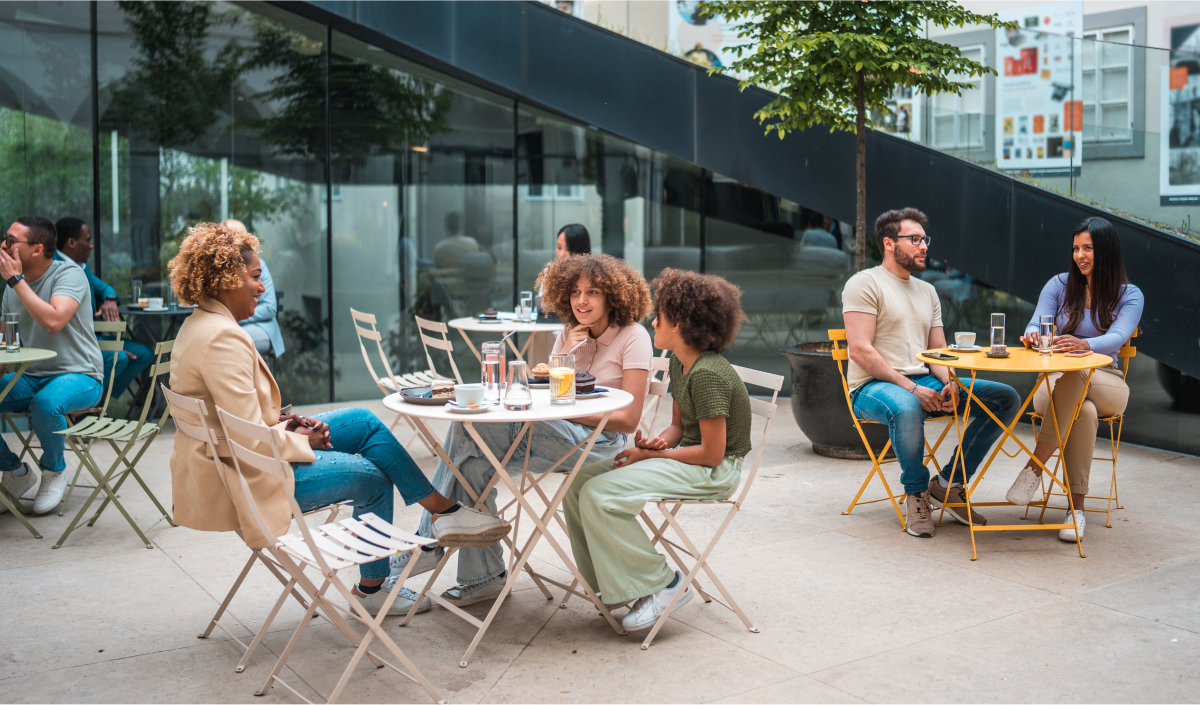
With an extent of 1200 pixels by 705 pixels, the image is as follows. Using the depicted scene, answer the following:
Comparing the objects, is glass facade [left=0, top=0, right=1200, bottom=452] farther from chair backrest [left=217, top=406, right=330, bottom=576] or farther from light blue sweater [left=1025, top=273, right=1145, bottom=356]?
chair backrest [left=217, top=406, right=330, bottom=576]

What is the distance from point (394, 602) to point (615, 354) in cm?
133

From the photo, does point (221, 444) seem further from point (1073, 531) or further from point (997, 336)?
point (1073, 531)

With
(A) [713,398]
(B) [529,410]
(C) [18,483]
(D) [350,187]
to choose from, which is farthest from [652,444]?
(D) [350,187]

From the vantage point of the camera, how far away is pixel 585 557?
386 cm

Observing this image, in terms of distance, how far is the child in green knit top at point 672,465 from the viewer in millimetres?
3590

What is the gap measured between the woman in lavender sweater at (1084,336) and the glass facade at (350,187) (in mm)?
2235

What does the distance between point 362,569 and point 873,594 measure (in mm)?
2066

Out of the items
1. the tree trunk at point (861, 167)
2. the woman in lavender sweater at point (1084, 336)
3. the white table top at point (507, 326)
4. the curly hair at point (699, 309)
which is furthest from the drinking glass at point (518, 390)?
the tree trunk at point (861, 167)

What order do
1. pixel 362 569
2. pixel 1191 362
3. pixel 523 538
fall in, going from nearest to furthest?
A: pixel 362 569 < pixel 523 538 < pixel 1191 362

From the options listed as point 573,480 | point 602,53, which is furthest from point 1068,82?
point 573,480

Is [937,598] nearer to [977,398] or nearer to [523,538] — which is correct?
[977,398]

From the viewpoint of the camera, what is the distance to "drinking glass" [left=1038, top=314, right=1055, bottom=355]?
16.8 feet

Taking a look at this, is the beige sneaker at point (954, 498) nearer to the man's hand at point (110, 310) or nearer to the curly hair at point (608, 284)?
the curly hair at point (608, 284)

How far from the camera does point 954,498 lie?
5.25m
